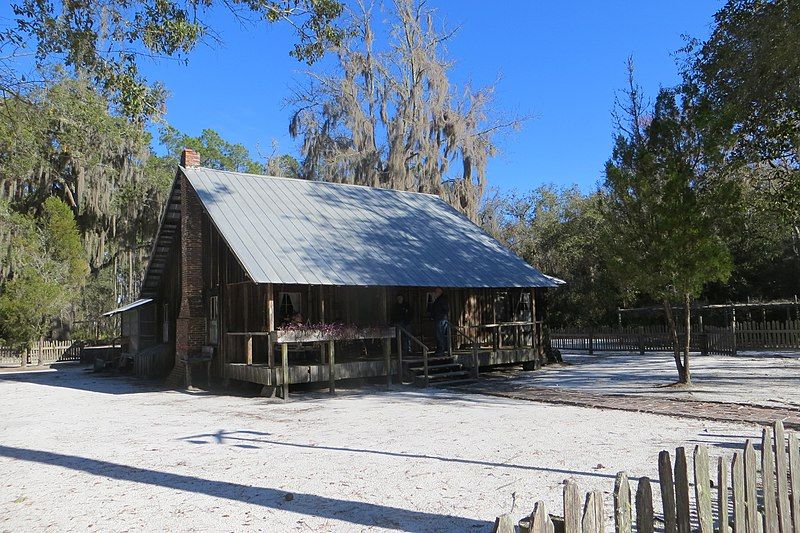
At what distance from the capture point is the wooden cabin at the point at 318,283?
50.7 feet

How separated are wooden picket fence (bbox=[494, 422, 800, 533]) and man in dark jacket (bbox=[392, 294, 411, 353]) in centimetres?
1361

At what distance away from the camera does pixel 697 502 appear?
336cm

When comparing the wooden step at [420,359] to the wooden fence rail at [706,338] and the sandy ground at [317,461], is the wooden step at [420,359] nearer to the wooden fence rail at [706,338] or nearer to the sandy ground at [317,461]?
the sandy ground at [317,461]

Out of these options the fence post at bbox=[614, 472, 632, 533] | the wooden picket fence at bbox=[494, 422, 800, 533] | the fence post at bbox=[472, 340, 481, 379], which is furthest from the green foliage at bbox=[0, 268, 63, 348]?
the fence post at bbox=[614, 472, 632, 533]

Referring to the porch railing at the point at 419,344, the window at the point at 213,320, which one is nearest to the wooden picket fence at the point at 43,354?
the window at the point at 213,320

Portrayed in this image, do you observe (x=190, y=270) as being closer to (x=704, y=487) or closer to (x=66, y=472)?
(x=66, y=472)

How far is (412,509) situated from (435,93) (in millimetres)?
28705

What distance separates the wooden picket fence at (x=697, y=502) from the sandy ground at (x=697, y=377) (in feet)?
26.9

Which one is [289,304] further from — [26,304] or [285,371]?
[26,304]

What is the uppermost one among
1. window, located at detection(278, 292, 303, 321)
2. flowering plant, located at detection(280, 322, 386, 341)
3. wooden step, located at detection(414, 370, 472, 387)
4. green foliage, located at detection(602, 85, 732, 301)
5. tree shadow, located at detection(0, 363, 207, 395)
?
green foliage, located at detection(602, 85, 732, 301)

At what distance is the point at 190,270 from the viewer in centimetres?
1806

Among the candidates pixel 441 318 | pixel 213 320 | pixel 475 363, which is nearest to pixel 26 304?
pixel 213 320

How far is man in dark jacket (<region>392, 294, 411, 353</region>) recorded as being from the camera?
17516 millimetres

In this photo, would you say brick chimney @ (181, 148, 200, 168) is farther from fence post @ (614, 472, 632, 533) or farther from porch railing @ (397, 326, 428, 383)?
fence post @ (614, 472, 632, 533)
